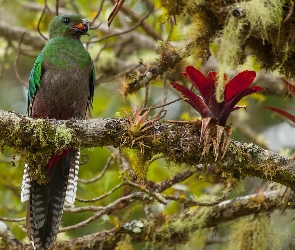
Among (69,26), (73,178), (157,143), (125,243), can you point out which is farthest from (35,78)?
(157,143)

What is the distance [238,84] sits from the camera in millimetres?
2969

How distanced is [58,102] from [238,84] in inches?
75.0

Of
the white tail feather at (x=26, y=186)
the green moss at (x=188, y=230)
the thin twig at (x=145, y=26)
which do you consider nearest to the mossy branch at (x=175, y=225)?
the green moss at (x=188, y=230)

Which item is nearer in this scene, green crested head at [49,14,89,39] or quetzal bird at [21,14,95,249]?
quetzal bird at [21,14,95,249]

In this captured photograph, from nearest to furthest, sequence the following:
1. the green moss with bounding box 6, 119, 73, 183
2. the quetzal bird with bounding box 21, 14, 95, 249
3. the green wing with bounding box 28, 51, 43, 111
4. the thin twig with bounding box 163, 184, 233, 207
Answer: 1. the green moss with bounding box 6, 119, 73, 183
2. the thin twig with bounding box 163, 184, 233, 207
3. the quetzal bird with bounding box 21, 14, 95, 249
4. the green wing with bounding box 28, 51, 43, 111

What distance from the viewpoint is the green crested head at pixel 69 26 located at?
191 inches

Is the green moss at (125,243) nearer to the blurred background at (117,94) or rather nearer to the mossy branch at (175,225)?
the mossy branch at (175,225)

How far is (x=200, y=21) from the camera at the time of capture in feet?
11.5

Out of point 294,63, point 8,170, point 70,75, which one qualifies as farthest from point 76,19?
point 294,63

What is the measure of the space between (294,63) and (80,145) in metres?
1.47

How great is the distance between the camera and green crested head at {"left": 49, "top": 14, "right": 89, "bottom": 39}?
4840 millimetres

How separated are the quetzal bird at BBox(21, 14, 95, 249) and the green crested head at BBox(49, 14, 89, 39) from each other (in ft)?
0.26

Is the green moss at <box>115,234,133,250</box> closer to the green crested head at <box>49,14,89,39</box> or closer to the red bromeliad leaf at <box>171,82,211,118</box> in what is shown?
the red bromeliad leaf at <box>171,82,211,118</box>

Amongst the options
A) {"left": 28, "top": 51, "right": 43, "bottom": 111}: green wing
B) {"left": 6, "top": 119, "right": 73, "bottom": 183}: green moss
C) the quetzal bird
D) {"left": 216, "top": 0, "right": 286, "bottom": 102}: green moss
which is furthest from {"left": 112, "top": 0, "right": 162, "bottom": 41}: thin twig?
{"left": 6, "top": 119, "right": 73, "bottom": 183}: green moss
